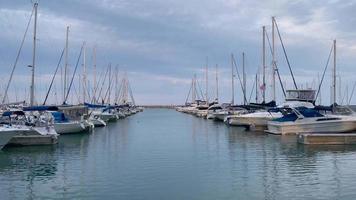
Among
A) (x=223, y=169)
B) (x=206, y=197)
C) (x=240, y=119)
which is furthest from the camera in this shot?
(x=240, y=119)

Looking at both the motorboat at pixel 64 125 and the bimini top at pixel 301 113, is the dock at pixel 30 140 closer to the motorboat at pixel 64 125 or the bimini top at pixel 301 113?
the motorboat at pixel 64 125

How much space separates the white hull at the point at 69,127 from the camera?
5278 cm

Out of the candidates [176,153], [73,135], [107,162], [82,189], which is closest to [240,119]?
[73,135]

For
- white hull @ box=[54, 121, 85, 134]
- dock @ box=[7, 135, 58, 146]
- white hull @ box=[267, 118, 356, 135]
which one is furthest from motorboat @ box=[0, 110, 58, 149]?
white hull @ box=[267, 118, 356, 135]

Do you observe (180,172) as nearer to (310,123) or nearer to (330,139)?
(330,139)

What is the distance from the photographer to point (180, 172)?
2734 cm

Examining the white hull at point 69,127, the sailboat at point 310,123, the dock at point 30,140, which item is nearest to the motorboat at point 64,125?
the white hull at point 69,127

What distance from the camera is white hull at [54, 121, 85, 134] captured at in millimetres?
52781

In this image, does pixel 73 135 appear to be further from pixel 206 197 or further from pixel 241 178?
pixel 206 197

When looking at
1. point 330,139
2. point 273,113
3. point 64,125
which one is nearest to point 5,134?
point 64,125

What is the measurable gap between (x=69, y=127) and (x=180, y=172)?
2914cm

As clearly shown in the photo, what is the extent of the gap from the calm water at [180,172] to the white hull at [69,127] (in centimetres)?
1074

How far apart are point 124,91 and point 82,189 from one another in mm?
128433

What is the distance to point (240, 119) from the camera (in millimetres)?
66188
